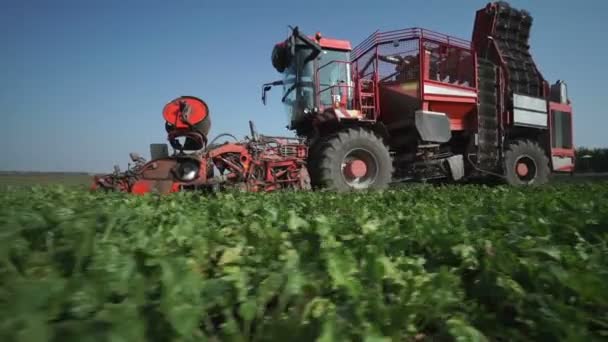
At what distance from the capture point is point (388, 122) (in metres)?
8.34

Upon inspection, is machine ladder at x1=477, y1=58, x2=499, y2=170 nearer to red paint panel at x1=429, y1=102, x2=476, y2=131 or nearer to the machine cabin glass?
red paint panel at x1=429, y1=102, x2=476, y2=131

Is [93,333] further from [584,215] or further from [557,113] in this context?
[557,113]

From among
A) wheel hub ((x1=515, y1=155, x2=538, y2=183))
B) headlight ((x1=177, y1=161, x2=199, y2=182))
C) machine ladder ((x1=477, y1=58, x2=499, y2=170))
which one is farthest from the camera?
wheel hub ((x1=515, y1=155, x2=538, y2=183))

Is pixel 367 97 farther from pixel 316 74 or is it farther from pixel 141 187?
pixel 141 187

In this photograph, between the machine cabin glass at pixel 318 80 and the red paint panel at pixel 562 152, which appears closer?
the machine cabin glass at pixel 318 80

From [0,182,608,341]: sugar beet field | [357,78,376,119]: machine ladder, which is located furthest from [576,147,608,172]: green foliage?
[0,182,608,341]: sugar beet field

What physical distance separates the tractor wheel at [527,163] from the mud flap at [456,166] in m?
1.54

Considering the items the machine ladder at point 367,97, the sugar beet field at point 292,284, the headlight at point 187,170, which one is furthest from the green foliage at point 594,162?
the sugar beet field at point 292,284

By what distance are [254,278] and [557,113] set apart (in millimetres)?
11786

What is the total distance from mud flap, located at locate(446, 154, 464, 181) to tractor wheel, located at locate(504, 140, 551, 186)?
1540mm

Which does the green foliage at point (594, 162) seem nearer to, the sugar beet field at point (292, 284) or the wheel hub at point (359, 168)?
the wheel hub at point (359, 168)

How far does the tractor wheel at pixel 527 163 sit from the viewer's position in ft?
29.8

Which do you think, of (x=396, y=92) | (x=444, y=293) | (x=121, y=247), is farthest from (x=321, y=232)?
(x=396, y=92)

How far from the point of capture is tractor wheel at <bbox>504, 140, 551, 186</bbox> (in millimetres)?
9086
